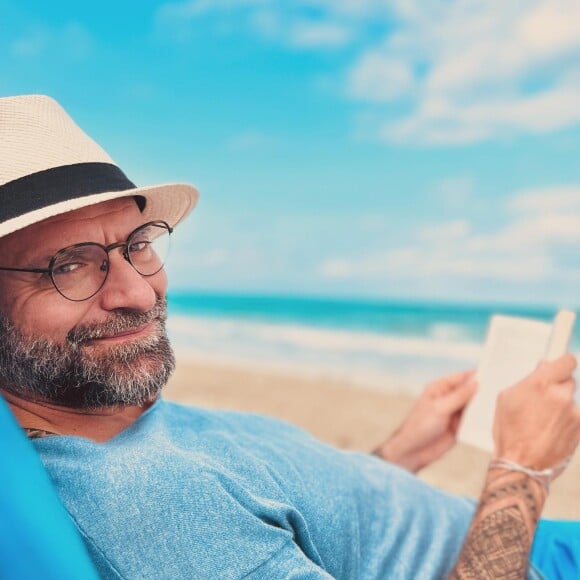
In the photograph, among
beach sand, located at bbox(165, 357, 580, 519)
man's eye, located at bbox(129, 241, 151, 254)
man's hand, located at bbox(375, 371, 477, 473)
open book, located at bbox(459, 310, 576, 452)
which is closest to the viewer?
man's eye, located at bbox(129, 241, 151, 254)

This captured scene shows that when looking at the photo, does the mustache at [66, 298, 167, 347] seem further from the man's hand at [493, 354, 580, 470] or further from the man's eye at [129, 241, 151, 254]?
the man's hand at [493, 354, 580, 470]

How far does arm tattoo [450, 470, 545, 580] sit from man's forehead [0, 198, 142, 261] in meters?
1.12

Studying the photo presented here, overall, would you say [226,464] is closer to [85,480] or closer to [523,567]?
[85,480]

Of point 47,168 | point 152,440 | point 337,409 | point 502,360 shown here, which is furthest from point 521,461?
point 337,409

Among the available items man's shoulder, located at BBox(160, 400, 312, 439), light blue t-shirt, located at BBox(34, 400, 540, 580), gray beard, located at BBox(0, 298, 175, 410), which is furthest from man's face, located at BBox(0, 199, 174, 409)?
man's shoulder, located at BBox(160, 400, 312, 439)

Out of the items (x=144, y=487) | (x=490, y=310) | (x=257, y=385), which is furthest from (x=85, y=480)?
(x=490, y=310)

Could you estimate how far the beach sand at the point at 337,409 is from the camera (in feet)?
18.2

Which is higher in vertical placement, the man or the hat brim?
the hat brim

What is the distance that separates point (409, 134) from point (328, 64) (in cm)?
691

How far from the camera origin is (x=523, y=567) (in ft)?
5.40

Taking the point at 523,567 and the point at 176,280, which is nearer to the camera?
the point at 523,567

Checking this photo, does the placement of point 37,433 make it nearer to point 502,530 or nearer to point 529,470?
point 502,530

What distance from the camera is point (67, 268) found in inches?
63.9

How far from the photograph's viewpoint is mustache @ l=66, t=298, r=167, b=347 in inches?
63.0
